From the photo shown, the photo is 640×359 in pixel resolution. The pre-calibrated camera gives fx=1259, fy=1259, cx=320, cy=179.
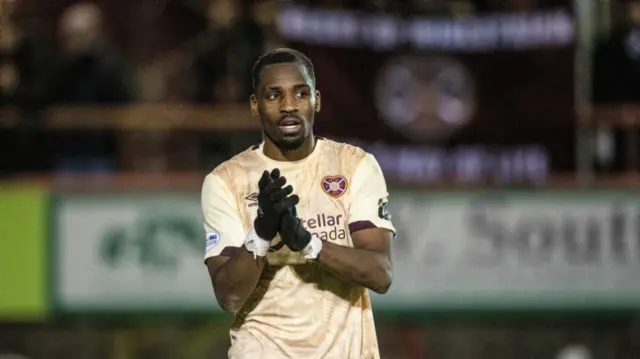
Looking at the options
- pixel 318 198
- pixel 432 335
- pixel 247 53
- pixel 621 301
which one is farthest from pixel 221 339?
pixel 318 198

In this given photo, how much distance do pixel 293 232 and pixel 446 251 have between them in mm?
6213

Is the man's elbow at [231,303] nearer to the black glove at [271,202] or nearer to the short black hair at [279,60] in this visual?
the black glove at [271,202]

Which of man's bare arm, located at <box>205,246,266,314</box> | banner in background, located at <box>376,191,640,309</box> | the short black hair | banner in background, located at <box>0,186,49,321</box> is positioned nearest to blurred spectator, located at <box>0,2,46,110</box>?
banner in background, located at <box>0,186,49,321</box>

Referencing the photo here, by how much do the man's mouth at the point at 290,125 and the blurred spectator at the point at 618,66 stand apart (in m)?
6.54

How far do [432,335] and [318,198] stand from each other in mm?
5982

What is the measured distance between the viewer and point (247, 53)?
11469 mm

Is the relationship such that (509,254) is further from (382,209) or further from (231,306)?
(231,306)

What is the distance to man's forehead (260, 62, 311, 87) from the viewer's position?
5020mm

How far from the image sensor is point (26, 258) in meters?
10.5

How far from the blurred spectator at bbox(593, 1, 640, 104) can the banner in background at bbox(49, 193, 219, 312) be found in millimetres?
3735

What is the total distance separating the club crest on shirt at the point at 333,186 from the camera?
517cm

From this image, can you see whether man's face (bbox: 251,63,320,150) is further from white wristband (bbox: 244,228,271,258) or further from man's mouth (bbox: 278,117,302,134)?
white wristband (bbox: 244,228,271,258)

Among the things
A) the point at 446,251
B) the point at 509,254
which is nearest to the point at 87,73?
the point at 446,251

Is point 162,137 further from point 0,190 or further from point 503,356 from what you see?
point 503,356
